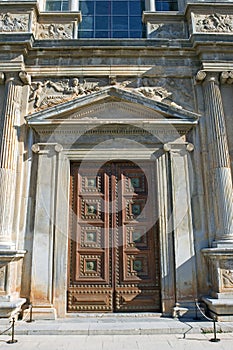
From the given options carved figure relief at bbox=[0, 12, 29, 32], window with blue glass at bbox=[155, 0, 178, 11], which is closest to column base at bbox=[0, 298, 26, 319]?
carved figure relief at bbox=[0, 12, 29, 32]

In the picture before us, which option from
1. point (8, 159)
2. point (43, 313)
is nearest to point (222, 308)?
point (43, 313)

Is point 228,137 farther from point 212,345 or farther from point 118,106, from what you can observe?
point 212,345

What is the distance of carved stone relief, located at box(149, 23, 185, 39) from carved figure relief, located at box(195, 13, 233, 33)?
19.4 inches

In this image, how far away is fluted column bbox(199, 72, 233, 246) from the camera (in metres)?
6.74

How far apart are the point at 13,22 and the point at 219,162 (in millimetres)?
6211

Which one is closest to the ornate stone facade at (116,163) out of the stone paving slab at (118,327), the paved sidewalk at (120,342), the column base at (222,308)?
the column base at (222,308)

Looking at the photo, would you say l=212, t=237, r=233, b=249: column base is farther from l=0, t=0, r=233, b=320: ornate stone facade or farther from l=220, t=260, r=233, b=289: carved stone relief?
l=220, t=260, r=233, b=289: carved stone relief

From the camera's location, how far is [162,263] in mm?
6738

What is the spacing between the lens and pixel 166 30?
339 inches

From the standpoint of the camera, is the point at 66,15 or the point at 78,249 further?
the point at 66,15

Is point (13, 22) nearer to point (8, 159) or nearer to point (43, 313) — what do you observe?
point (8, 159)

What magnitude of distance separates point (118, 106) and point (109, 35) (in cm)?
269

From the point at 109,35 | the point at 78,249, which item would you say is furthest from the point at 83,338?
the point at 109,35

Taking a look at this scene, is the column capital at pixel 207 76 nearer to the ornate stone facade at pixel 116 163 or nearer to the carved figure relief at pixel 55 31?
the ornate stone facade at pixel 116 163
